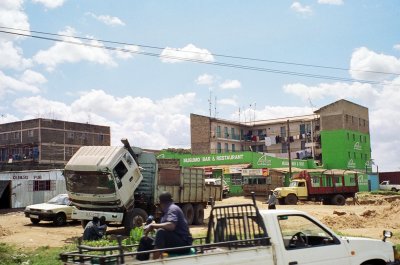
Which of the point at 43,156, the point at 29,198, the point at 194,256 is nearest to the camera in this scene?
the point at 194,256

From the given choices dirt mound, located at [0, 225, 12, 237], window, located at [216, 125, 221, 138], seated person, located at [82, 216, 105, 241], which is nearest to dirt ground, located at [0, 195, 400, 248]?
dirt mound, located at [0, 225, 12, 237]

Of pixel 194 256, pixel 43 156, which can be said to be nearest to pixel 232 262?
pixel 194 256

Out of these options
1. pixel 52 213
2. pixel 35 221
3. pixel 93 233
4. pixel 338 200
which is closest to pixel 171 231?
pixel 93 233

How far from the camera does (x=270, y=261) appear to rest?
6098 millimetres

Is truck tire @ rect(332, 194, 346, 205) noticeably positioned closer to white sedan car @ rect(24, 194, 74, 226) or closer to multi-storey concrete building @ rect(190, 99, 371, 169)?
white sedan car @ rect(24, 194, 74, 226)

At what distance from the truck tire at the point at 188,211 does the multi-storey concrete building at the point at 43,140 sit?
4813 centimetres

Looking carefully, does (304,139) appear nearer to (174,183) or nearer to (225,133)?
(225,133)

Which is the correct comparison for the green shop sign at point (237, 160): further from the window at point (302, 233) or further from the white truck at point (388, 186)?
the window at point (302, 233)

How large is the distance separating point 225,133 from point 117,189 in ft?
199

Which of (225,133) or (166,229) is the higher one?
(225,133)

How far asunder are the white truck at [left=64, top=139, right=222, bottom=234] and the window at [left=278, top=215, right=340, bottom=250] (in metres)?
10.6

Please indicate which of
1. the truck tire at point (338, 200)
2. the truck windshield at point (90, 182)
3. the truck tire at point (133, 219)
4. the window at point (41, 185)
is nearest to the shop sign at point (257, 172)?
the truck tire at point (338, 200)

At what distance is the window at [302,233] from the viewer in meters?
6.47

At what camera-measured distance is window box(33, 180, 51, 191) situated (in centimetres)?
3178
